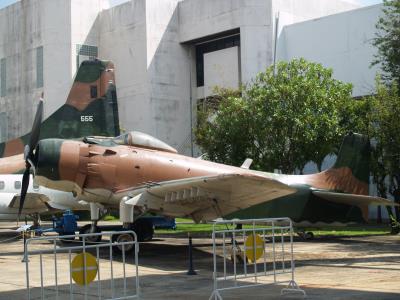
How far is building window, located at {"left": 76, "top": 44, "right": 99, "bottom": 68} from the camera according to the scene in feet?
176

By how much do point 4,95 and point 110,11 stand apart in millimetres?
14732

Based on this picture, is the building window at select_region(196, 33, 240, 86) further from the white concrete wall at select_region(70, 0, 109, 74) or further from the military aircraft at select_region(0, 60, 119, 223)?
the military aircraft at select_region(0, 60, 119, 223)

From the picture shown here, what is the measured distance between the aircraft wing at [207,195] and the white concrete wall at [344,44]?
25.4 meters

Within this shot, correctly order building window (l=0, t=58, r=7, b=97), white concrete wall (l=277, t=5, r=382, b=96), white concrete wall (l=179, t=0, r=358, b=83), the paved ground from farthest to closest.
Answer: building window (l=0, t=58, r=7, b=97) → white concrete wall (l=179, t=0, r=358, b=83) → white concrete wall (l=277, t=5, r=382, b=96) → the paved ground

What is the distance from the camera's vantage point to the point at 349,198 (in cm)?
2031

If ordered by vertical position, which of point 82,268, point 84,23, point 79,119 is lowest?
point 82,268

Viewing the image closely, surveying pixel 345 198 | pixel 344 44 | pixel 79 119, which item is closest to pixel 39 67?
pixel 344 44

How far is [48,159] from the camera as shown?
16.8 metres

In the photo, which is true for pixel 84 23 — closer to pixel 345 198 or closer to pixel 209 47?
pixel 209 47

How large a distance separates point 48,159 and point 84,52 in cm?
3895

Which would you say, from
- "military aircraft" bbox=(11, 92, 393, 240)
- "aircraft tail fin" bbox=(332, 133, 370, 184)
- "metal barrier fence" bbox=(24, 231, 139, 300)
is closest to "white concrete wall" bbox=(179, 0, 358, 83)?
"aircraft tail fin" bbox=(332, 133, 370, 184)

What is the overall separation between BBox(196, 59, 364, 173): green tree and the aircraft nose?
1488cm

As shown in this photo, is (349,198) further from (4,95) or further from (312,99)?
(4,95)

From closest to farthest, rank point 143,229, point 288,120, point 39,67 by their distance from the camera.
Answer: point 143,229, point 288,120, point 39,67
